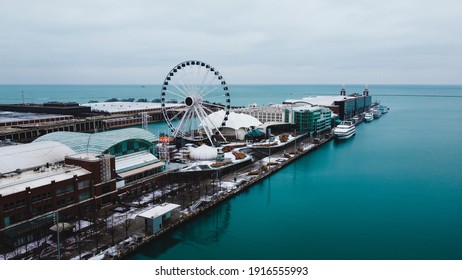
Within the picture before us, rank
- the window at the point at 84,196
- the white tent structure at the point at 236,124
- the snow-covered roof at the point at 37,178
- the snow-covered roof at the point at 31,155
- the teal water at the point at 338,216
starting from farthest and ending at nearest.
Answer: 1. the white tent structure at the point at 236,124
2. the window at the point at 84,196
3. the snow-covered roof at the point at 31,155
4. the teal water at the point at 338,216
5. the snow-covered roof at the point at 37,178

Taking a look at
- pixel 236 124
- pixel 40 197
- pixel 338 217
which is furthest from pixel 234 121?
pixel 40 197

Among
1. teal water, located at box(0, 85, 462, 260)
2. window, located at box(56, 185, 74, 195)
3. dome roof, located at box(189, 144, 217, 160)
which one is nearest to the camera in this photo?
teal water, located at box(0, 85, 462, 260)

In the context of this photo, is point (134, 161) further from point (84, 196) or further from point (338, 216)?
point (338, 216)

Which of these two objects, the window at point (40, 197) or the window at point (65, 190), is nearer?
the window at point (40, 197)

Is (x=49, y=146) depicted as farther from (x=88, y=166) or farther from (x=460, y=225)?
(x=460, y=225)

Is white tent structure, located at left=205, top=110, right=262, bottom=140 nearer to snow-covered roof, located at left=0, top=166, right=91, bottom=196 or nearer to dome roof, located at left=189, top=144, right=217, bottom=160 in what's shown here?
dome roof, located at left=189, top=144, right=217, bottom=160

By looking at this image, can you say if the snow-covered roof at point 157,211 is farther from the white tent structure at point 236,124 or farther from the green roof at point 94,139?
the white tent structure at point 236,124

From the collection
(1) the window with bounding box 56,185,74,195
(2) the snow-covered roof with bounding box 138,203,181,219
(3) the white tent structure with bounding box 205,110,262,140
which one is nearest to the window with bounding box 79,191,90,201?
(1) the window with bounding box 56,185,74,195

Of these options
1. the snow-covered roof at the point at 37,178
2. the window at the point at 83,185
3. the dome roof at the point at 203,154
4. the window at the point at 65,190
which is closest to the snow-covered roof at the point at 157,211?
the window at the point at 83,185

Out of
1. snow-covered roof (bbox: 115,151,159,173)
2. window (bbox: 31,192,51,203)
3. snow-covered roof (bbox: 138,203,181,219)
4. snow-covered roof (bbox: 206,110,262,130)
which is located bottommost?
snow-covered roof (bbox: 138,203,181,219)
